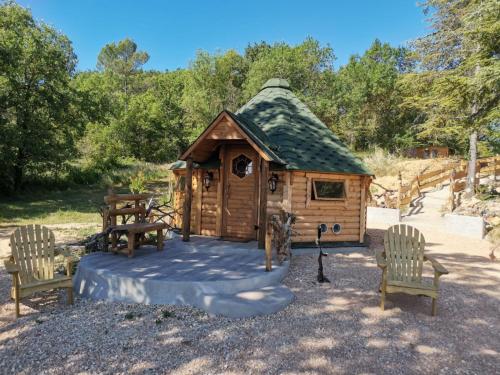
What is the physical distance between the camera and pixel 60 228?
1260cm

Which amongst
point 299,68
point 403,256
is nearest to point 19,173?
point 403,256

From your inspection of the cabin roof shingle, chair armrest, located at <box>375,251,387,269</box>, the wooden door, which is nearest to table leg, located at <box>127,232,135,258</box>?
the wooden door

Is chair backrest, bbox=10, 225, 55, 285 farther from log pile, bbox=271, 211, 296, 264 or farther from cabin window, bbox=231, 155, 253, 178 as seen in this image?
cabin window, bbox=231, 155, 253, 178

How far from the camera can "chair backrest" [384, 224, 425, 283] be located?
5.87 metres

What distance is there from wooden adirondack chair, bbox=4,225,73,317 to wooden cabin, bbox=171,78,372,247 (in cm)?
337

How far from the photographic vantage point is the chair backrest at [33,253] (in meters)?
5.45

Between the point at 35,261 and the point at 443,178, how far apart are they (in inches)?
917

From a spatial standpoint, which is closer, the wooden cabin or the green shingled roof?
the wooden cabin

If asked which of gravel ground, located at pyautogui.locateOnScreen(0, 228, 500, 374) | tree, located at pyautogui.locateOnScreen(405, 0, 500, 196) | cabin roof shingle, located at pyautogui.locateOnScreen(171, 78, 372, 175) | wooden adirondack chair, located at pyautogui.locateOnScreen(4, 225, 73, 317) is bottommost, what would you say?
gravel ground, located at pyautogui.locateOnScreen(0, 228, 500, 374)

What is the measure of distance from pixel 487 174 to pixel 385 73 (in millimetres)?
15811

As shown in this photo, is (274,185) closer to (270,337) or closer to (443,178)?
(270,337)

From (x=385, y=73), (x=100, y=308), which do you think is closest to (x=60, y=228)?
(x=100, y=308)

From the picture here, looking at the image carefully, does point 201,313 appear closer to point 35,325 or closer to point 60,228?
point 35,325

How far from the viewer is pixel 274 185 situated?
350 inches
